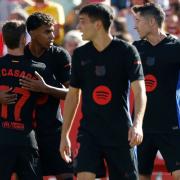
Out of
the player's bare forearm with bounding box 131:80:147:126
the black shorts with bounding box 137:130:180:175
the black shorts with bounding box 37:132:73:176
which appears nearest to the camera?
the player's bare forearm with bounding box 131:80:147:126

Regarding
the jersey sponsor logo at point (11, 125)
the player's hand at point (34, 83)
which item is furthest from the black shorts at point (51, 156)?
the player's hand at point (34, 83)

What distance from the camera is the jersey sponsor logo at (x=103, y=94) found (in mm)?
8266

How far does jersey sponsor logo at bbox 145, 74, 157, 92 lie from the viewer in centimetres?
931

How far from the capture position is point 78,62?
8.34 meters

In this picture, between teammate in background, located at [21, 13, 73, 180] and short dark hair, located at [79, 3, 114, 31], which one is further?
teammate in background, located at [21, 13, 73, 180]

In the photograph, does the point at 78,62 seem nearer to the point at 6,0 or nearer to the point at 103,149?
the point at 103,149

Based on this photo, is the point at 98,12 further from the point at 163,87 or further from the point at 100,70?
the point at 163,87

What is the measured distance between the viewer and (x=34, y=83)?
8.55 meters

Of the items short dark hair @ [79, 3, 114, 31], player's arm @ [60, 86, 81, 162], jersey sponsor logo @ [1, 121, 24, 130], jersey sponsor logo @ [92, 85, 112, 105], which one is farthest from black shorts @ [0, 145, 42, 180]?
short dark hair @ [79, 3, 114, 31]

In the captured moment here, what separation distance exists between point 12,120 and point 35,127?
19.4 inches

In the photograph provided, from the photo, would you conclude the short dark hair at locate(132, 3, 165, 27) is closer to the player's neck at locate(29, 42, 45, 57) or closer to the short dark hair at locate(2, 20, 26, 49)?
the player's neck at locate(29, 42, 45, 57)

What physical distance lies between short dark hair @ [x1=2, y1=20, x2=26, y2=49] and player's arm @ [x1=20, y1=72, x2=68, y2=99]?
1.16 feet

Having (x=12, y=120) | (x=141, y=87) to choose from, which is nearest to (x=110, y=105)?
(x=141, y=87)

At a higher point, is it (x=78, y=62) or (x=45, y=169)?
(x=78, y=62)
